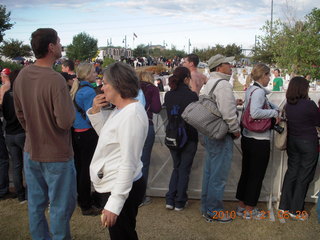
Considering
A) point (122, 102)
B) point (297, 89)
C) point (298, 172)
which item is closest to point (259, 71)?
point (297, 89)

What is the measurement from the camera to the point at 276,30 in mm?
23531

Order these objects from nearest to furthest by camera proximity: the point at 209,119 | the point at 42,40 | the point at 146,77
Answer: the point at 42,40 → the point at 209,119 → the point at 146,77

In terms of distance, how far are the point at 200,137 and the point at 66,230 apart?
201cm

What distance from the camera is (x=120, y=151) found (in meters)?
2.04

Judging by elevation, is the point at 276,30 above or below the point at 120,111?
above

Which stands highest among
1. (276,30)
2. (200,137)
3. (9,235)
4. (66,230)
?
(276,30)

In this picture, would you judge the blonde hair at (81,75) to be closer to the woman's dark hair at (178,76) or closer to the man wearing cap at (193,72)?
the woman's dark hair at (178,76)

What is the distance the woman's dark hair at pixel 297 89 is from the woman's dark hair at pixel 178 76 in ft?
4.00

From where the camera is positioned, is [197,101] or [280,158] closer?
[197,101]

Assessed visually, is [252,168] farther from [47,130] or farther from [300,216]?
[47,130]

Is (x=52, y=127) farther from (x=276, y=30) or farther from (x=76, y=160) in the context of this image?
(x=276, y=30)

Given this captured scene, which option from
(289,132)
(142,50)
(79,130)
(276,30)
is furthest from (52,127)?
(142,50)

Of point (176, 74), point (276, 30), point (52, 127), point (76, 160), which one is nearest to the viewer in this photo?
point (52, 127)

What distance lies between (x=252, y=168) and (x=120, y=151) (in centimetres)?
234
